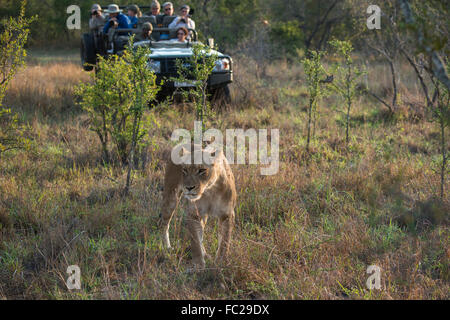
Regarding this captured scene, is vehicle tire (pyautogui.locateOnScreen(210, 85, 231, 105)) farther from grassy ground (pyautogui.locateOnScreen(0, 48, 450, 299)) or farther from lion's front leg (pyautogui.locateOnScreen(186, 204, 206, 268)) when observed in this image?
lion's front leg (pyautogui.locateOnScreen(186, 204, 206, 268))

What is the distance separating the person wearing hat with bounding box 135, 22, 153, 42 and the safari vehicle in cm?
11

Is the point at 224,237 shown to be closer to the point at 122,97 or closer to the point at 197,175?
the point at 197,175

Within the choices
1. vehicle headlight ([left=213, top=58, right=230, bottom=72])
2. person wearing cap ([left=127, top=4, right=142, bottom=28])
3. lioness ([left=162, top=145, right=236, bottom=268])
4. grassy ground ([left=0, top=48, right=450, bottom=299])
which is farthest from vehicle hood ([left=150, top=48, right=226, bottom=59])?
lioness ([left=162, top=145, right=236, bottom=268])

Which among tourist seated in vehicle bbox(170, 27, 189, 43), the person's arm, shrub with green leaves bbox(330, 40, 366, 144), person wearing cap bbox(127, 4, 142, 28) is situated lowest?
shrub with green leaves bbox(330, 40, 366, 144)

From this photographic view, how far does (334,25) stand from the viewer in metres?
19.0

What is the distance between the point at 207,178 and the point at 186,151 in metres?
0.28

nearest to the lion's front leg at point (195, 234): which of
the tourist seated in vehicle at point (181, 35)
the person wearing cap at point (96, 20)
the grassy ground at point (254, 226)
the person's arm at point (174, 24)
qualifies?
the grassy ground at point (254, 226)

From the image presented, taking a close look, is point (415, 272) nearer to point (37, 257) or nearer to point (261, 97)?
point (37, 257)

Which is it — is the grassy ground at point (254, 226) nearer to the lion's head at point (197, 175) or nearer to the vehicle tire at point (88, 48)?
the lion's head at point (197, 175)

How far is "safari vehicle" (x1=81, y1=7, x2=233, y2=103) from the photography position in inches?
305

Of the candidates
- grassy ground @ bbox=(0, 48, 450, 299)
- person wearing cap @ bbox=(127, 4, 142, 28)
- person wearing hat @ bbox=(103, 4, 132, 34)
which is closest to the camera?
grassy ground @ bbox=(0, 48, 450, 299)

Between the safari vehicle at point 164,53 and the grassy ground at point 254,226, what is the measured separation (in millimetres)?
1145

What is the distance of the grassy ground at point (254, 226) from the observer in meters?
3.20

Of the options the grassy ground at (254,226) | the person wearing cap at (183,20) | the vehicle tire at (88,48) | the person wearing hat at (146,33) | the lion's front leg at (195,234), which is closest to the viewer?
the grassy ground at (254,226)
